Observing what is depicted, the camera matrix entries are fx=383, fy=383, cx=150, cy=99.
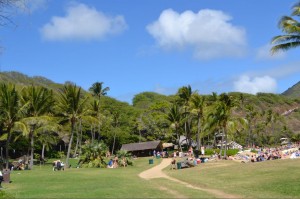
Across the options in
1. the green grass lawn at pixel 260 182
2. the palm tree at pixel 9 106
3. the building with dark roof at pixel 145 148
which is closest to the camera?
the green grass lawn at pixel 260 182

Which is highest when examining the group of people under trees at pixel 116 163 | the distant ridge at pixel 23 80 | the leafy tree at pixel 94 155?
the distant ridge at pixel 23 80

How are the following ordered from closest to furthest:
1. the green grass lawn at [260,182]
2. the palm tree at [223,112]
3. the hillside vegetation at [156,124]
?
the green grass lawn at [260,182]
the palm tree at [223,112]
the hillside vegetation at [156,124]

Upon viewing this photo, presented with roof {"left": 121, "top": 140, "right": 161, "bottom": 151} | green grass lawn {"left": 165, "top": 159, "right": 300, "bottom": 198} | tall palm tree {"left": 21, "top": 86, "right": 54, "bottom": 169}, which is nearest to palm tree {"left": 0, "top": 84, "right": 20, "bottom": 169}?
tall palm tree {"left": 21, "top": 86, "right": 54, "bottom": 169}

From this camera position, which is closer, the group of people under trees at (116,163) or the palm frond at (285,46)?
the palm frond at (285,46)

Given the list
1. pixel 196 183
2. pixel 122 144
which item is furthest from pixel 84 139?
pixel 196 183

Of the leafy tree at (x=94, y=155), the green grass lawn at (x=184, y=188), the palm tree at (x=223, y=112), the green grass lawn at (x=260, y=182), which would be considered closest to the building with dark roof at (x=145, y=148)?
the palm tree at (x=223, y=112)

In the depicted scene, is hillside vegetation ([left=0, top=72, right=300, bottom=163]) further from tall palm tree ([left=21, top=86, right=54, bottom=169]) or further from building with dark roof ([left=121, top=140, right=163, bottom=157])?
building with dark roof ([left=121, top=140, right=163, bottom=157])

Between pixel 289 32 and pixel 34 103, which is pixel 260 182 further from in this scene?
pixel 34 103

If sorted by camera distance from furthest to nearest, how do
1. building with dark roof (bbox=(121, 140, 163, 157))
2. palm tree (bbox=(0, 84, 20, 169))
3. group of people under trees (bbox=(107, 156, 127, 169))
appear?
1. building with dark roof (bbox=(121, 140, 163, 157))
2. group of people under trees (bbox=(107, 156, 127, 169))
3. palm tree (bbox=(0, 84, 20, 169))

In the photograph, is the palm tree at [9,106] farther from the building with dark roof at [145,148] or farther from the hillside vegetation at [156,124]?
the building with dark roof at [145,148]

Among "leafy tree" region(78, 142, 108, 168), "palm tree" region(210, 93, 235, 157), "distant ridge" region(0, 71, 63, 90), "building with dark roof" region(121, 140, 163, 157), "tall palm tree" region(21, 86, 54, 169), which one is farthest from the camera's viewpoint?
"distant ridge" region(0, 71, 63, 90)

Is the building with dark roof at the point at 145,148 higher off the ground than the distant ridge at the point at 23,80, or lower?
lower

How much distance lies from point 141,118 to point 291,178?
57784 mm

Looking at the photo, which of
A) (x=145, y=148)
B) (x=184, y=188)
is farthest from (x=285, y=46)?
(x=145, y=148)
